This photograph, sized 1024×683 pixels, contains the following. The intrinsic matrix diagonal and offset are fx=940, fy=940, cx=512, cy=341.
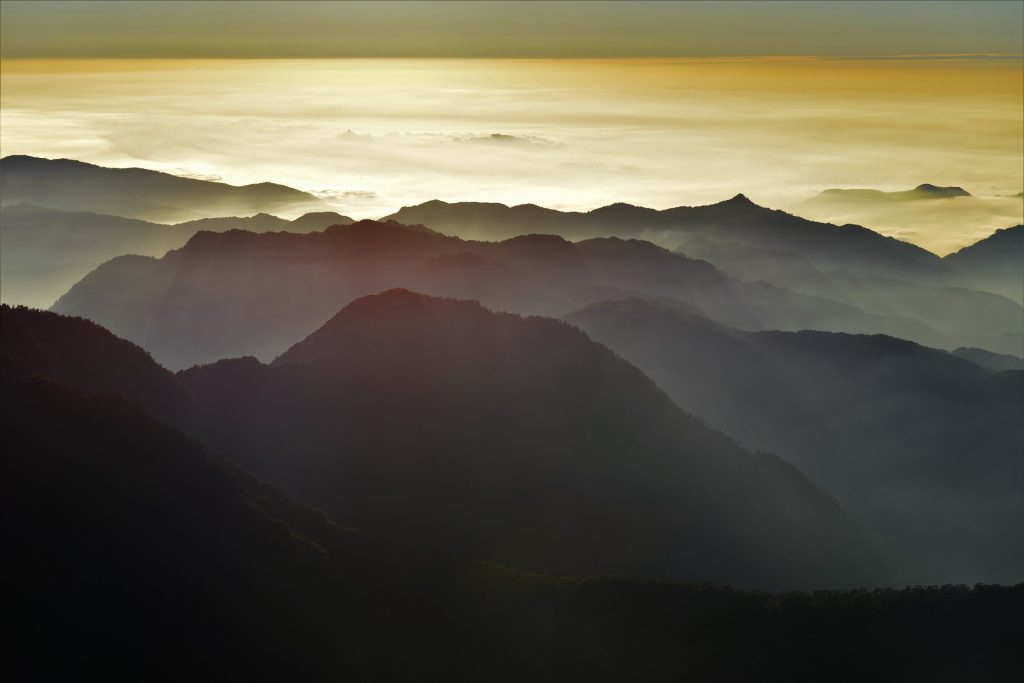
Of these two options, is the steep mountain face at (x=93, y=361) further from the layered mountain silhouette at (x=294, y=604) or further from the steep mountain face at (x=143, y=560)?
the layered mountain silhouette at (x=294, y=604)

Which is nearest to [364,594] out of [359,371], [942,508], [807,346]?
[359,371]

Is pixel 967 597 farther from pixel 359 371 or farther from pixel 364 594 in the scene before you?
pixel 359 371

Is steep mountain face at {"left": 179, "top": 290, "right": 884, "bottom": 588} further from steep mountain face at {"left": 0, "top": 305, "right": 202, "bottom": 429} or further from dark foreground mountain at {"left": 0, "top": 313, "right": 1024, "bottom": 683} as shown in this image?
dark foreground mountain at {"left": 0, "top": 313, "right": 1024, "bottom": 683}

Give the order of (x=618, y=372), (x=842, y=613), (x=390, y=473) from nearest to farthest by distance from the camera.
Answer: (x=842, y=613)
(x=390, y=473)
(x=618, y=372)

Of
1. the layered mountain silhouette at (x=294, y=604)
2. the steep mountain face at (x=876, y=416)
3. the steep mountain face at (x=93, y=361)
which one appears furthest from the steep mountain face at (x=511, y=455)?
the steep mountain face at (x=876, y=416)

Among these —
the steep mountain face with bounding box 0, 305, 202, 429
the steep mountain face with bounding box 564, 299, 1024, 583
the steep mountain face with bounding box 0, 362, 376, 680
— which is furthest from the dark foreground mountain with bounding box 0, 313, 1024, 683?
the steep mountain face with bounding box 564, 299, 1024, 583
